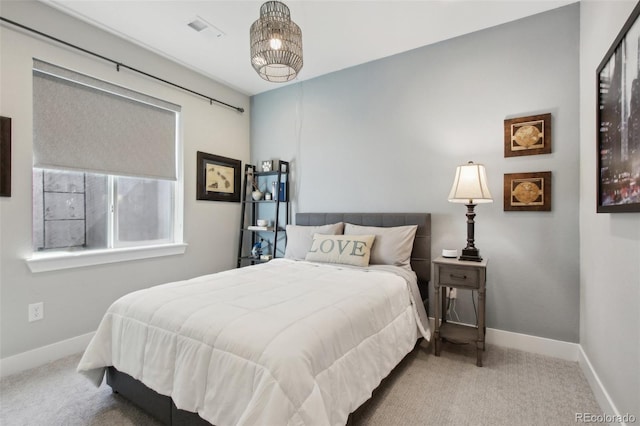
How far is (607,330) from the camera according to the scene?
1685 mm

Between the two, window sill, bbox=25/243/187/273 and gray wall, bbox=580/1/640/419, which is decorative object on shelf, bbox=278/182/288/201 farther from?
gray wall, bbox=580/1/640/419

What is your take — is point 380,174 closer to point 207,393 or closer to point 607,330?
point 607,330

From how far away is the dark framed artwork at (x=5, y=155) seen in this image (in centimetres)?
214

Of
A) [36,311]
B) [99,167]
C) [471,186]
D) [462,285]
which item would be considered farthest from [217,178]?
[462,285]

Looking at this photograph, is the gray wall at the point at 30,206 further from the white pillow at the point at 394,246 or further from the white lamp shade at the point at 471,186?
the white lamp shade at the point at 471,186

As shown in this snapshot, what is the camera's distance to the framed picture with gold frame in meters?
2.46

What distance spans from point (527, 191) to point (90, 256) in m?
3.70

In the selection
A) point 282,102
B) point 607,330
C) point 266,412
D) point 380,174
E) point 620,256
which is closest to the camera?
point 266,412

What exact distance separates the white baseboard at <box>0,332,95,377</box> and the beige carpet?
0.24ft

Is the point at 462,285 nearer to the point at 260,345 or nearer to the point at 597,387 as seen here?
the point at 597,387

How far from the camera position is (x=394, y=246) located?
2736 millimetres

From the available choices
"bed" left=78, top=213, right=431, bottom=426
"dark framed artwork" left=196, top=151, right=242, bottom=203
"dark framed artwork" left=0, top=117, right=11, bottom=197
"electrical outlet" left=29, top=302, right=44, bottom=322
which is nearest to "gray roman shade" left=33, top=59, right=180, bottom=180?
"dark framed artwork" left=0, top=117, right=11, bottom=197

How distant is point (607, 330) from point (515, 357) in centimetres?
88

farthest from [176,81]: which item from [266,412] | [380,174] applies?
[266,412]
